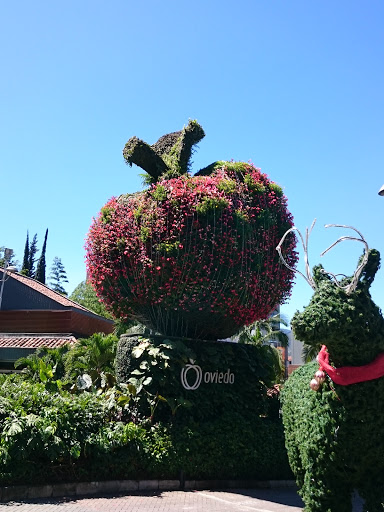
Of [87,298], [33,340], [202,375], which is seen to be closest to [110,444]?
[202,375]

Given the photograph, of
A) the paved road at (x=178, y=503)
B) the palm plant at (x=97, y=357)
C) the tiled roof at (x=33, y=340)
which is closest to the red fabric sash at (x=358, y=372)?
the paved road at (x=178, y=503)

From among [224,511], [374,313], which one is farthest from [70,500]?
[374,313]

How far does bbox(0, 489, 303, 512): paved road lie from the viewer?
289 inches

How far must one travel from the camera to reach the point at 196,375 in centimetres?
1044

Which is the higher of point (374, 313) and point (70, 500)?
point (374, 313)

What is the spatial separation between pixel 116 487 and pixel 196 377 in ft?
8.88

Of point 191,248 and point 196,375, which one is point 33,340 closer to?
point 196,375

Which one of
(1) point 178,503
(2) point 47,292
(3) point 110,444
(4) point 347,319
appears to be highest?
(2) point 47,292

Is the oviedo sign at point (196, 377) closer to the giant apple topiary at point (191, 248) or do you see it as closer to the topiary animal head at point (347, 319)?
the giant apple topiary at point (191, 248)

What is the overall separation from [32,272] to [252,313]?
4646 centimetres

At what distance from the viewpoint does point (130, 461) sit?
28.9 ft

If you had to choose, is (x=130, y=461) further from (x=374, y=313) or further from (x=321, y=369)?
(x=374, y=313)

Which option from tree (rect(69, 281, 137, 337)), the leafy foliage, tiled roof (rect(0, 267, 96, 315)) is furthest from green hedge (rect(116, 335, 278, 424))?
tree (rect(69, 281, 137, 337))

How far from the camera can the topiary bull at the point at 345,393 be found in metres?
4.98
